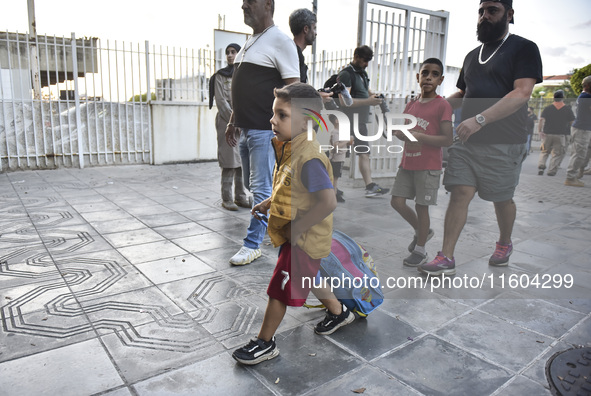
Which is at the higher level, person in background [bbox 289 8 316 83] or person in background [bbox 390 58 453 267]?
person in background [bbox 289 8 316 83]

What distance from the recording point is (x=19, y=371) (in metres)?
2.14

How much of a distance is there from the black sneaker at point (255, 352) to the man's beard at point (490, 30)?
2760mm

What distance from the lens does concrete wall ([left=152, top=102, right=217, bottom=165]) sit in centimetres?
1020

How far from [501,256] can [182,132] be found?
27.5ft

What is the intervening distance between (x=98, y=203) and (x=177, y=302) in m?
3.71

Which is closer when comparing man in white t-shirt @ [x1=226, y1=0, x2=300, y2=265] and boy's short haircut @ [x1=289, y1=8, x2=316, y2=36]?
man in white t-shirt @ [x1=226, y1=0, x2=300, y2=265]

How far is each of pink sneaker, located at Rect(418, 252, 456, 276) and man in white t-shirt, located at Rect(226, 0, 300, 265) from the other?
4.55 ft

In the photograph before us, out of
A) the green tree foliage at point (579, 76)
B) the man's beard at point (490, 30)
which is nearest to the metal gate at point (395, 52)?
the man's beard at point (490, 30)

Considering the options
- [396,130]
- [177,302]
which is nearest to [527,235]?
[396,130]

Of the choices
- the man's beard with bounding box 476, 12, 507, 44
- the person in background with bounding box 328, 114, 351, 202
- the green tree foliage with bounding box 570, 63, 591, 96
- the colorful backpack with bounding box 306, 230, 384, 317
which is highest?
the green tree foliage with bounding box 570, 63, 591, 96

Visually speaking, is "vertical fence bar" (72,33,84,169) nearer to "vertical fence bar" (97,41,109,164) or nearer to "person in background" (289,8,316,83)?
"vertical fence bar" (97,41,109,164)

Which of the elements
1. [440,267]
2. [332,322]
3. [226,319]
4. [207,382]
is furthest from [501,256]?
[207,382]

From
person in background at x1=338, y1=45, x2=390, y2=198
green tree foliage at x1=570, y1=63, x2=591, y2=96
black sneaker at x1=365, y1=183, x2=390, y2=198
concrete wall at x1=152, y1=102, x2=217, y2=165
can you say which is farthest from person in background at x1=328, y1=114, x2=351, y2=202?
green tree foliage at x1=570, y1=63, x2=591, y2=96

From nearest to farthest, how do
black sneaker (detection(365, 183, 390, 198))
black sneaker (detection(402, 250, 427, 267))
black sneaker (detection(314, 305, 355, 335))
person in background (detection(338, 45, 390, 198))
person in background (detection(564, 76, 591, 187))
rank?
black sneaker (detection(314, 305, 355, 335)), black sneaker (detection(402, 250, 427, 267)), person in background (detection(338, 45, 390, 198)), black sneaker (detection(365, 183, 390, 198)), person in background (detection(564, 76, 591, 187))
